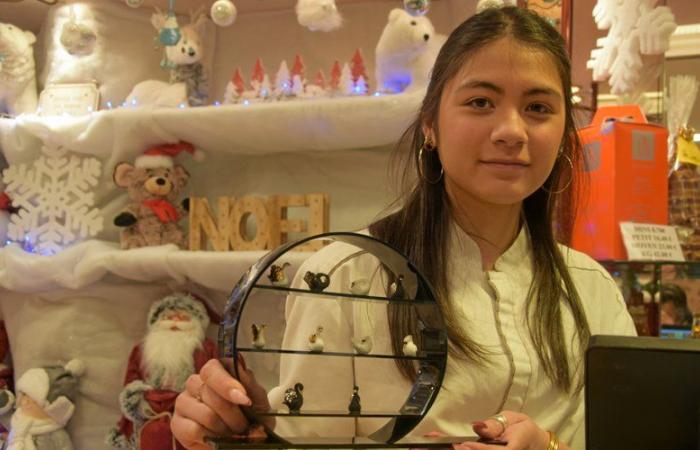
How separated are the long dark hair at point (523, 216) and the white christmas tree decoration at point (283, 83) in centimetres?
93

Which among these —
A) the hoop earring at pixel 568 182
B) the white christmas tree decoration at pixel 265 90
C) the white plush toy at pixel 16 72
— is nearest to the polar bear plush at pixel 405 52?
the white christmas tree decoration at pixel 265 90

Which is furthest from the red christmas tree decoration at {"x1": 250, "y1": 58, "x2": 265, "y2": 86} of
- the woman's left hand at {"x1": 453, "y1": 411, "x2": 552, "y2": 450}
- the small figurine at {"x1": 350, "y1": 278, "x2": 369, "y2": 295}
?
the woman's left hand at {"x1": 453, "y1": 411, "x2": 552, "y2": 450}

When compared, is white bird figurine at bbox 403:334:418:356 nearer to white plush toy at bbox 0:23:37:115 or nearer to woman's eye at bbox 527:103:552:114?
woman's eye at bbox 527:103:552:114

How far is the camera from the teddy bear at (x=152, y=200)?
6.62 feet

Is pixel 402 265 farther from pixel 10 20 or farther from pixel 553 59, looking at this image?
pixel 10 20

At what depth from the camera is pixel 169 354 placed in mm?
1883

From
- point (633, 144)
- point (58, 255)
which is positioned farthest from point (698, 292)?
point (58, 255)

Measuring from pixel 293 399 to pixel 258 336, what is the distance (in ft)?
0.22

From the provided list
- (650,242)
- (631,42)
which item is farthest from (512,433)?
(631,42)

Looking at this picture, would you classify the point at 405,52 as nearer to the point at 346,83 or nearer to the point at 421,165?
the point at 346,83

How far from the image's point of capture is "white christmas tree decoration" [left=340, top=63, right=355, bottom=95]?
1.90 m

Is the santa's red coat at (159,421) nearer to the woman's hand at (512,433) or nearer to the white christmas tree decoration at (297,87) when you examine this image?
the white christmas tree decoration at (297,87)

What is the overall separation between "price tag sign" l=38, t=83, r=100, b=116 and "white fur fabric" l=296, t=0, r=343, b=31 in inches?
27.0

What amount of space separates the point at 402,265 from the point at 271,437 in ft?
0.69
